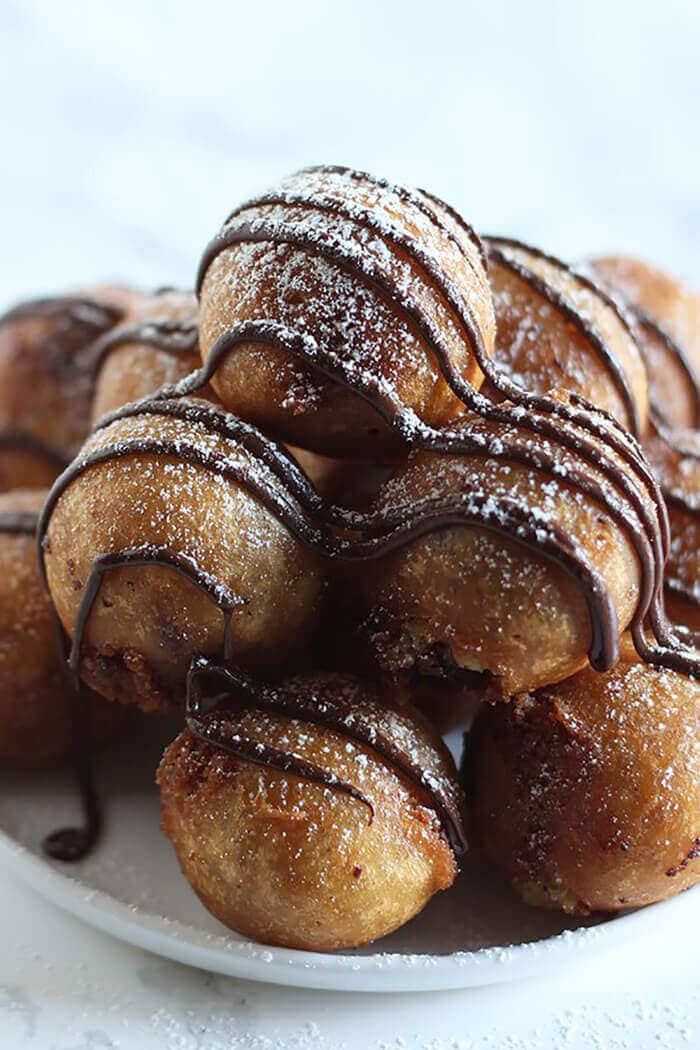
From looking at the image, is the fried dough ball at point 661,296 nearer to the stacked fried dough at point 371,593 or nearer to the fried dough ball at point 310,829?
the stacked fried dough at point 371,593

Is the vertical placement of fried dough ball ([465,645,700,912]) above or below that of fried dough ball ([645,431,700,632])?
below

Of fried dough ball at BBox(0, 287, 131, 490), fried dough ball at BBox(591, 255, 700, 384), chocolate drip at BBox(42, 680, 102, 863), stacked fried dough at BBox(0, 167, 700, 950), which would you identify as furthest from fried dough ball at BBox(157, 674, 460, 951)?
fried dough ball at BBox(591, 255, 700, 384)

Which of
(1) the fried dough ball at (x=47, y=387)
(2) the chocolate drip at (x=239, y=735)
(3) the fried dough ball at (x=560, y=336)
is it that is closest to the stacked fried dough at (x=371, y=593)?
(2) the chocolate drip at (x=239, y=735)

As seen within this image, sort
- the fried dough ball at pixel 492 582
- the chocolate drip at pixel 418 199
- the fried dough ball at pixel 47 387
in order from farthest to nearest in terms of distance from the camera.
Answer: the fried dough ball at pixel 47 387 < the chocolate drip at pixel 418 199 < the fried dough ball at pixel 492 582

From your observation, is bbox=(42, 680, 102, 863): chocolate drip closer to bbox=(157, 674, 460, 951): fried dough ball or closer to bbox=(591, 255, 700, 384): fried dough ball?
bbox=(157, 674, 460, 951): fried dough ball

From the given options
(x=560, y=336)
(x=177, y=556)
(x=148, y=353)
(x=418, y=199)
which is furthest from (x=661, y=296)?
(x=177, y=556)

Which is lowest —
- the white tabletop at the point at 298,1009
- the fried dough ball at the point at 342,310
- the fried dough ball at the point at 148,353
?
the white tabletop at the point at 298,1009

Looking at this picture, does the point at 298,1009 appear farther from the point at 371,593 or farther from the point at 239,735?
the point at 371,593
